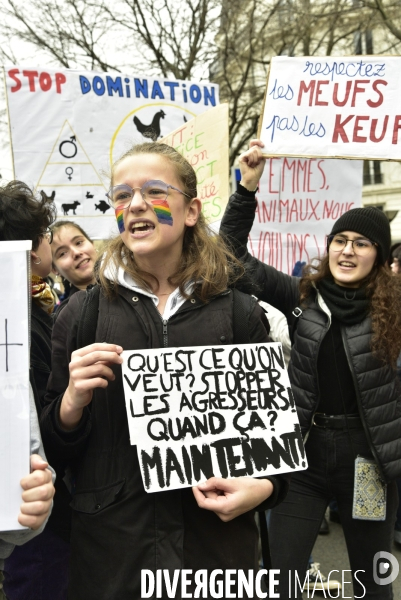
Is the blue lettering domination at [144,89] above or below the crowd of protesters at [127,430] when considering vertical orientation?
above

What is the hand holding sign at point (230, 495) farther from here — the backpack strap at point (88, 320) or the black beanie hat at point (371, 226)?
the black beanie hat at point (371, 226)

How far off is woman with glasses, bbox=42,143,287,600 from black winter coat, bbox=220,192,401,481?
0.69 meters

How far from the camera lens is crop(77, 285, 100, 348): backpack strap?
1.50 m

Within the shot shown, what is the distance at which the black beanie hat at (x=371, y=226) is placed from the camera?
2.56m

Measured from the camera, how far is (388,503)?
2.37 meters

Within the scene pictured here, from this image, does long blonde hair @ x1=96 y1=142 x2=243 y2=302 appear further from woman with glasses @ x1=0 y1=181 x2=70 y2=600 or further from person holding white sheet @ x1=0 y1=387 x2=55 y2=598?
person holding white sheet @ x1=0 y1=387 x2=55 y2=598

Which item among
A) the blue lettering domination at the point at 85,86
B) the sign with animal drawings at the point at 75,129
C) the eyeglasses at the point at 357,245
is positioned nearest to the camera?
the eyeglasses at the point at 357,245

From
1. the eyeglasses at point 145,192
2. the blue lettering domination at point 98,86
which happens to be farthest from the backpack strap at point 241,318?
the blue lettering domination at point 98,86

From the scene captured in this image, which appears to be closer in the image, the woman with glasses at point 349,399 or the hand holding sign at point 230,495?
the hand holding sign at point 230,495

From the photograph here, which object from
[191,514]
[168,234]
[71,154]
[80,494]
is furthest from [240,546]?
[71,154]

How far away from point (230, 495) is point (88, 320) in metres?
0.58

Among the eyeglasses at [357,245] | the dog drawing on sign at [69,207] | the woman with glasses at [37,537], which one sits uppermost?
the dog drawing on sign at [69,207]

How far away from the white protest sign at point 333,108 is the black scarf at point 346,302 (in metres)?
0.77

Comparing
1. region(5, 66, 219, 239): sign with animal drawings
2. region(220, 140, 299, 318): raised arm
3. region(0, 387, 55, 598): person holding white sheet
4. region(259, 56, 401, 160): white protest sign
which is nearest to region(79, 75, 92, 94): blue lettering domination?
region(5, 66, 219, 239): sign with animal drawings
